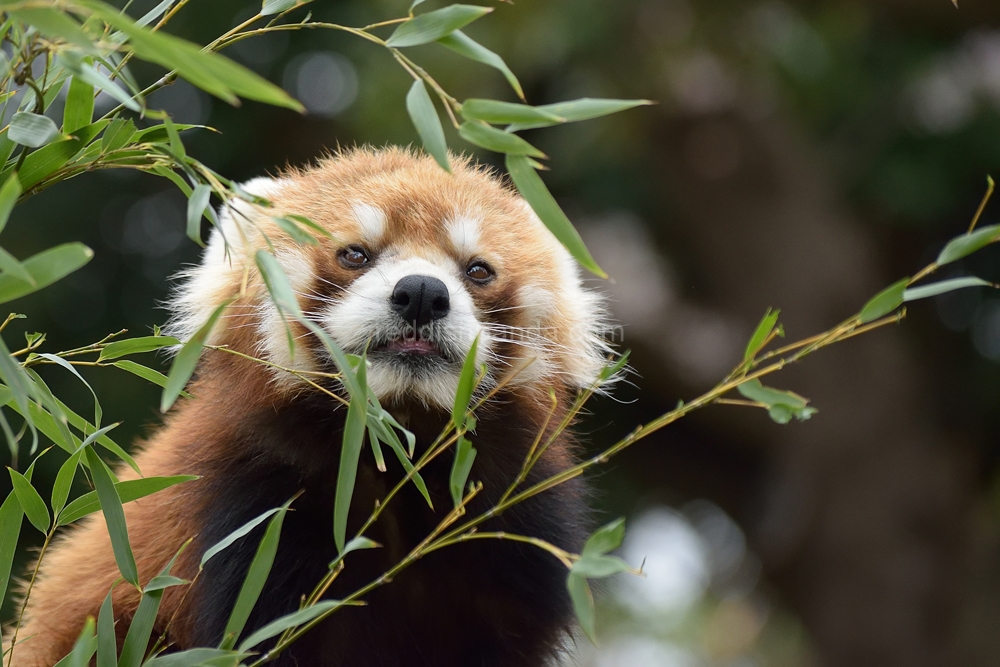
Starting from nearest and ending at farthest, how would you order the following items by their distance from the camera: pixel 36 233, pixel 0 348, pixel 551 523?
pixel 0 348 → pixel 551 523 → pixel 36 233

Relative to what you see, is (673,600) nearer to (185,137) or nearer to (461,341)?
(185,137)

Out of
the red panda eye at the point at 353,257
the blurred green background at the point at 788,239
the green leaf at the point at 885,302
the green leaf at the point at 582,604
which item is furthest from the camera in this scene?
the blurred green background at the point at 788,239

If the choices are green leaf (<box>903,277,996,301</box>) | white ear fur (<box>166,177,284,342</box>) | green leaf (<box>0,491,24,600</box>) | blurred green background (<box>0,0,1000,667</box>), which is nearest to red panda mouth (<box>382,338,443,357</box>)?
white ear fur (<box>166,177,284,342</box>)

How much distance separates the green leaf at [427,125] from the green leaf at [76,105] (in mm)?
484

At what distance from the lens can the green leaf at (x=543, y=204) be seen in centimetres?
154

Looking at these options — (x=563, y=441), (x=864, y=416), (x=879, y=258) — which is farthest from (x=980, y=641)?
(x=563, y=441)

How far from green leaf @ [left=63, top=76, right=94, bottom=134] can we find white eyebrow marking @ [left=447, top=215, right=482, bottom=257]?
1045 millimetres

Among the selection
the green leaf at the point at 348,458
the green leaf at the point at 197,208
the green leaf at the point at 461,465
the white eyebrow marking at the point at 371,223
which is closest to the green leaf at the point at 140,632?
the green leaf at the point at 348,458

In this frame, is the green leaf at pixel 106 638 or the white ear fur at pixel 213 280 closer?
the green leaf at pixel 106 638

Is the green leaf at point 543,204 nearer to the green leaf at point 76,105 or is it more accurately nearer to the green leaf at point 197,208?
the green leaf at point 197,208

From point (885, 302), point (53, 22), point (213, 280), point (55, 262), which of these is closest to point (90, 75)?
point (53, 22)

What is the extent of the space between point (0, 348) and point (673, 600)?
35.8ft

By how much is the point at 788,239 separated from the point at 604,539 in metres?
6.19

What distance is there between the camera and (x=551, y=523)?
8.25 ft
